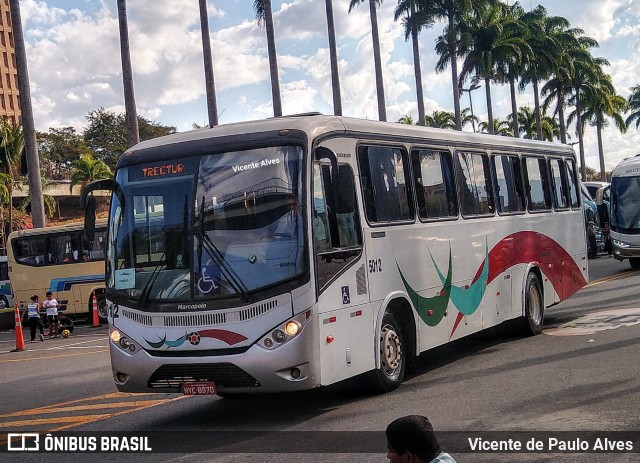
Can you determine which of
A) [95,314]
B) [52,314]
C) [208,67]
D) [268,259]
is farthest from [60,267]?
[268,259]

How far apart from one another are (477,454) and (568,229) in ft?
35.3

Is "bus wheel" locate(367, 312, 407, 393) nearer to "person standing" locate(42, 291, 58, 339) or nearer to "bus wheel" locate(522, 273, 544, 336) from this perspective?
"bus wheel" locate(522, 273, 544, 336)

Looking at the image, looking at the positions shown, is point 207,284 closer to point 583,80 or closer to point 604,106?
point 583,80

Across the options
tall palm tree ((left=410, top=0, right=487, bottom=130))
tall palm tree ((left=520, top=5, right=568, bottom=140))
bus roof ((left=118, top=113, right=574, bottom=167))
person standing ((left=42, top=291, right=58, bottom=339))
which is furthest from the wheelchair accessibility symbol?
tall palm tree ((left=520, top=5, right=568, bottom=140))

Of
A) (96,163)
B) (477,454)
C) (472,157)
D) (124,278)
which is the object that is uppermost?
(96,163)

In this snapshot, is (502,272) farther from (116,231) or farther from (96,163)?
(96,163)

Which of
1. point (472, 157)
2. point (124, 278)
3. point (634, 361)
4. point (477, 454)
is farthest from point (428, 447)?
point (472, 157)

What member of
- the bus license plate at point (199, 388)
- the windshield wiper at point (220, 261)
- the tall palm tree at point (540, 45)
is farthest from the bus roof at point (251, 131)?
the tall palm tree at point (540, 45)

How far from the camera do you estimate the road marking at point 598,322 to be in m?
15.1

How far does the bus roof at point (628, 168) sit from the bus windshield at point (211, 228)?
2227cm

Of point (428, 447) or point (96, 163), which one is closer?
point (428, 447)

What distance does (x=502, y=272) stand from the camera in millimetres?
14391

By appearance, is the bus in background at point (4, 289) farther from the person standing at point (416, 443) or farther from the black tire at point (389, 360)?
the person standing at point (416, 443)

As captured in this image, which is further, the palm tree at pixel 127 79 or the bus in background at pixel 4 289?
the bus in background at pixel 4 289
